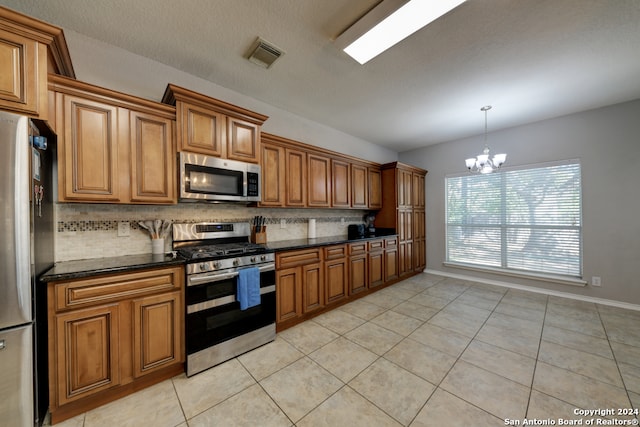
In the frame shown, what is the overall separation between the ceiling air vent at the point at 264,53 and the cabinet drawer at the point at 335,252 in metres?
2.14

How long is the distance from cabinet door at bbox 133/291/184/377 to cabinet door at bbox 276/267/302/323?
3.08ft

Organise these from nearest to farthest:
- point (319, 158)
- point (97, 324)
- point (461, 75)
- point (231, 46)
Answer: point (97, 324) < point (231, 46) < point (461, 75) < point (319, 158)

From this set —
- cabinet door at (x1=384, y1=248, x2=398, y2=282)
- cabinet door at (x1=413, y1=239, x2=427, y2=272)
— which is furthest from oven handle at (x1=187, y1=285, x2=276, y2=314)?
cabinet door at (x1=413, y1=239, x2=427, y2=272)

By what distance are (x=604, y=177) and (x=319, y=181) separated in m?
4.01

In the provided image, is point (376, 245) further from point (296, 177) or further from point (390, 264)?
point (296, 177)

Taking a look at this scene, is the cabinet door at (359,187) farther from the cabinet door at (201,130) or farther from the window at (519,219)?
the cabinet door at (201,130)

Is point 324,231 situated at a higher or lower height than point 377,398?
higher

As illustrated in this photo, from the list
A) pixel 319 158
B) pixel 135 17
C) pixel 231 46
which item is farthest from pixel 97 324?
pixel 319 158

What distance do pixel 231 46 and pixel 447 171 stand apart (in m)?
4.35

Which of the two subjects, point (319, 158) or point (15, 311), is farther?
point (319, 158)

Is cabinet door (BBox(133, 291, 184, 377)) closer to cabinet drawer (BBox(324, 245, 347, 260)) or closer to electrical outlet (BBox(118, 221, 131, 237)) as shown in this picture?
electrical outlet (BBox(118, 221, 131, 237))

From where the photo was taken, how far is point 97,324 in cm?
151

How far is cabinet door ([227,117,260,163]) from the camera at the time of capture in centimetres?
233

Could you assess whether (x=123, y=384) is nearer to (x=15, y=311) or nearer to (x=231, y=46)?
(x=15, y=311)
